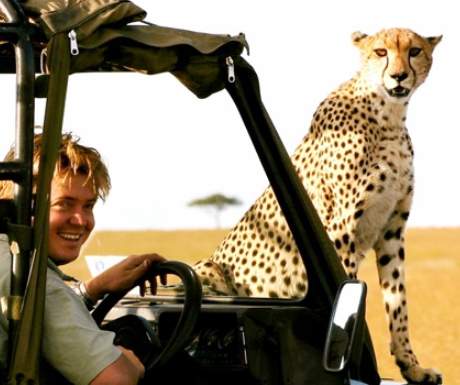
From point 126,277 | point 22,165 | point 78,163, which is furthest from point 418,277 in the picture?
point 22,165

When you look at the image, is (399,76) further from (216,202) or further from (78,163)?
(216,202)

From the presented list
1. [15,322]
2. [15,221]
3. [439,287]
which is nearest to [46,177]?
[15,221]

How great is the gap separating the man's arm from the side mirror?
16.0 inches

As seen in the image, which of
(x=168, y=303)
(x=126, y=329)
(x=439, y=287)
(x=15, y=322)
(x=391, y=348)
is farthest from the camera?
(x=439, y=287)

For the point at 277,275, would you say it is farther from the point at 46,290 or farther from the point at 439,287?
the point at 439,287

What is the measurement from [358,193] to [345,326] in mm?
4782

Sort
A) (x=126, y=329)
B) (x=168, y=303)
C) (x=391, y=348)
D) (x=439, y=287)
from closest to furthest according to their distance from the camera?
(x=126, y=329)
(x=168, y=303)
(x=391, y=348)
(x=439, y=287)

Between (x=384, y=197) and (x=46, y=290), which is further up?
(x=46, y=290)

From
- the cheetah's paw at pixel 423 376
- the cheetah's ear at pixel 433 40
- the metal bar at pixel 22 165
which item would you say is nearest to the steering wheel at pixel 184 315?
the metal bar at pixel 22 165

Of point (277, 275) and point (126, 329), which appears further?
point (277, 275)

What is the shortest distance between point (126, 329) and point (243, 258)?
15.1ft

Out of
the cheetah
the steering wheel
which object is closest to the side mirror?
the steering wheel

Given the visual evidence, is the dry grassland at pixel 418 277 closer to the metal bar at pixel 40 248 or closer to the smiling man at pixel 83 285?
the smiling man at pixel 83 285

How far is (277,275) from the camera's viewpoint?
24.3 ft
